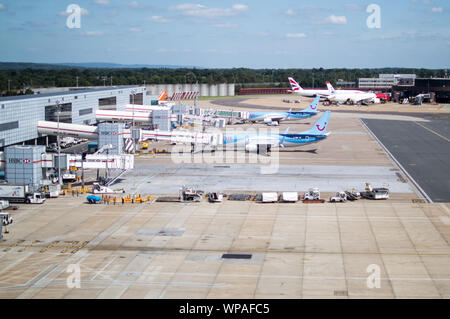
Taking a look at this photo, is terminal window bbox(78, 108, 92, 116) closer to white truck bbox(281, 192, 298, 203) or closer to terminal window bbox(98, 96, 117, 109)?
terminal window bbox(98, 96, 117, 109)

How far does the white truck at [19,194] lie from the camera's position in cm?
5441

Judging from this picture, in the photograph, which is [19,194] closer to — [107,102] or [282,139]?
[282,139]

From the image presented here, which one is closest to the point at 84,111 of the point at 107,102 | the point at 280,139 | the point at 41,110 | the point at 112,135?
the point at 107,102

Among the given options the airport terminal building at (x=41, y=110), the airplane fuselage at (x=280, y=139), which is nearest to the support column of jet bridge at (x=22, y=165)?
the airport terminal building at (x=41, y=110)

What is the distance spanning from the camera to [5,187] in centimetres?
5475

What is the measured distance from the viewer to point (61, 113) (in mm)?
97688

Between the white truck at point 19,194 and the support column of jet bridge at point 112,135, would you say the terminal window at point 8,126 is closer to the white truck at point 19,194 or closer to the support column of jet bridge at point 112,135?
the support column of jet bridge at point 112,135

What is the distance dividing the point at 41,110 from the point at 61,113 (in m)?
9.39

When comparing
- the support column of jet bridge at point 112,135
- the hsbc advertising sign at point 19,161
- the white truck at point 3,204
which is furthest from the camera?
the support column of jet bridge at point 112,135

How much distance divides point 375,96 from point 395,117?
162 feet

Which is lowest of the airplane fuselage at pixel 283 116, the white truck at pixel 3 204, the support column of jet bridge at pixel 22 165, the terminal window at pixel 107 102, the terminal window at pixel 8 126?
the white truck at pixel 3 204

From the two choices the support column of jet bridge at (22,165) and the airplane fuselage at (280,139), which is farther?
the airplane fuselage at (280,139)

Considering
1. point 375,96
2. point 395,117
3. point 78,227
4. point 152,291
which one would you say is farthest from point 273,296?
point 375,96

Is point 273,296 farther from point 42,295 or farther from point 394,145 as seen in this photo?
point 394,145
